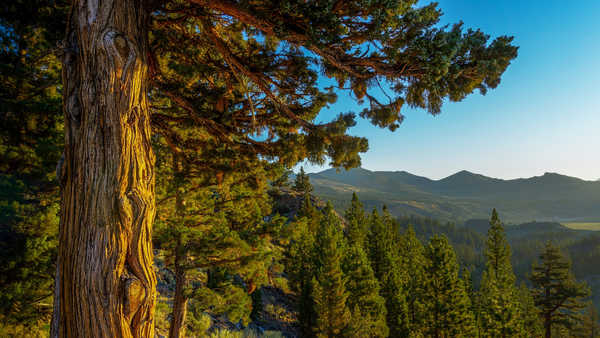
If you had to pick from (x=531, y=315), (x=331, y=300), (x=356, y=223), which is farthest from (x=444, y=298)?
(x=531, y=315)

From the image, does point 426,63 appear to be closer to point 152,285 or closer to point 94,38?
point 94,38

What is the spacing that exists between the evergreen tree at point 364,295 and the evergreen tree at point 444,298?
3493mm


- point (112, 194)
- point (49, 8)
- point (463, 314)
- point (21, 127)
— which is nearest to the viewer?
point (112, 194)

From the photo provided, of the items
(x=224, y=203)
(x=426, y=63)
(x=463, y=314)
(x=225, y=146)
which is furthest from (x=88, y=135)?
(x=463, y=314)

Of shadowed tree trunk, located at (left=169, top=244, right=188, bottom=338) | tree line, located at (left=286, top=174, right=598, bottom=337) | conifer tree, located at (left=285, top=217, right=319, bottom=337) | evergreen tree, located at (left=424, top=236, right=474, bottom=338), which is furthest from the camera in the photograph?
conifer tree, located at (left=285, top=217, right=319, bottom=337)

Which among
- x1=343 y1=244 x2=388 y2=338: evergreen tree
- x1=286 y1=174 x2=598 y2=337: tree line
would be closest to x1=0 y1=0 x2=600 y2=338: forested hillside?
x1=286 y1=174 x2=598 y2=337: tree line

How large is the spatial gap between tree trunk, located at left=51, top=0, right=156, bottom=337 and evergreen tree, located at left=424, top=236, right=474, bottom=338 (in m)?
18.0

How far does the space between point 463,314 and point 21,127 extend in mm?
21836

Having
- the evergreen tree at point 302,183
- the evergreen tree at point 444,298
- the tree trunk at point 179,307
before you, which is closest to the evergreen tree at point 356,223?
the evergreen tree at point 302,183

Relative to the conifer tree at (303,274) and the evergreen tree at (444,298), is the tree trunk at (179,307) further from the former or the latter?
the evergreen tree at (444,298)

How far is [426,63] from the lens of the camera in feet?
8.30

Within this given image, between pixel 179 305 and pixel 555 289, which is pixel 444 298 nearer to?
pixel 179 305

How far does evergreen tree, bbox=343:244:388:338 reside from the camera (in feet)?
61.0

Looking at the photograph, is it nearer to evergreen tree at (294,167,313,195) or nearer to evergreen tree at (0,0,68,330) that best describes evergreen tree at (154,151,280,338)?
evergreen tree at (0,0,68,330)
